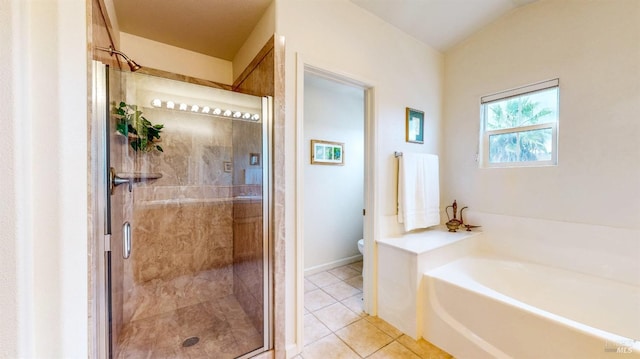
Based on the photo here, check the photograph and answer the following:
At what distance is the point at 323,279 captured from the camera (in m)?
2.73

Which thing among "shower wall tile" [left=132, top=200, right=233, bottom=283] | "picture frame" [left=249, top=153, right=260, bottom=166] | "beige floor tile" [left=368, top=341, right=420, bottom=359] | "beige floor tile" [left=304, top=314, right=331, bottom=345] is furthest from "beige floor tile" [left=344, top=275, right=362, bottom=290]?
"picture frame" [left=249, top=153, right=260, bottom=166]

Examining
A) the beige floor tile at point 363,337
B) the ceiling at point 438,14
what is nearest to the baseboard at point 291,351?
the beige floor tile at point 363,337

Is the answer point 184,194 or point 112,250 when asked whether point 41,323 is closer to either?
point 112,250

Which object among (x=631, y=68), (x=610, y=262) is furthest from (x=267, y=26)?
(x=610, y=262)

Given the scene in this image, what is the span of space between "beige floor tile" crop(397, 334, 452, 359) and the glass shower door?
3.37ft

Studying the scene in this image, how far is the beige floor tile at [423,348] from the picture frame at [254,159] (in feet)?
5.63

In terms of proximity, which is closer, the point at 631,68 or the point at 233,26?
the point at 631,68

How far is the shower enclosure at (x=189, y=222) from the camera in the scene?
1.50 metres

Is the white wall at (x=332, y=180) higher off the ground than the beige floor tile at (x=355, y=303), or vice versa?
the white wall at (x=332, y=180)

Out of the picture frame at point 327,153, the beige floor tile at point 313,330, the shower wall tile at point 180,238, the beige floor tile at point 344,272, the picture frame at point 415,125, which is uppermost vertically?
the picture frame at point 415,125

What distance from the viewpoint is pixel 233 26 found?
187cm

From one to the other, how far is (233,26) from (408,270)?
7.97 ft

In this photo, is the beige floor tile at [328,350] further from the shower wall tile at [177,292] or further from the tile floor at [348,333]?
the shower wall tile at [177,292]

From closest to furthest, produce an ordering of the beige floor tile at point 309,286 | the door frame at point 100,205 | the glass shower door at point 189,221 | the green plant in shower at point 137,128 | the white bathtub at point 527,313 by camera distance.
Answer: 1. the door frame at point 100,205
2. the white bathtub at point 527,313
3. the green plant in shower at point 137,128
4. the glass shower door at point 189,221
5. the beige floor tile at point 309,286
